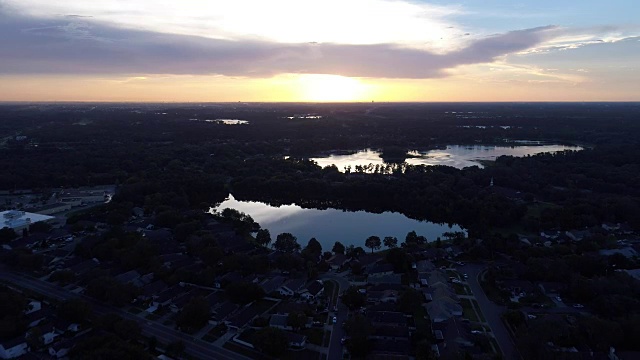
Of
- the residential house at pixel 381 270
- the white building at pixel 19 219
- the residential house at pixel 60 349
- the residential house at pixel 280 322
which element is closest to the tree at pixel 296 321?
the residential house at pixel 280 322

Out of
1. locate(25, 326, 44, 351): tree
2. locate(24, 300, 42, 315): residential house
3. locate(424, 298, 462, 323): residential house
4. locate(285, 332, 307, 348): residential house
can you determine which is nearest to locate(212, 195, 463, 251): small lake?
locate(424, 298, 462, 323): residential house

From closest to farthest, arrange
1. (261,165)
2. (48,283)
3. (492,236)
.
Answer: (48,283) < (492,236) < (261,165)

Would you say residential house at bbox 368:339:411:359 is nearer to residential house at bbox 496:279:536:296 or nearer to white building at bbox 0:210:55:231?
residential house at bbox 496:279:536:296

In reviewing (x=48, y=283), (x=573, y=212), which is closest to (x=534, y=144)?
(x=573, y=212)

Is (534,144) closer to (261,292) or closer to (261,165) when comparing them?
(261,165)

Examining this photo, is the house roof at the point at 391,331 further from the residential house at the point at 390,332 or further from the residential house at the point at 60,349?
the residential house at the point at 60,349

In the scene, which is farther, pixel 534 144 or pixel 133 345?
pixel 534 144
